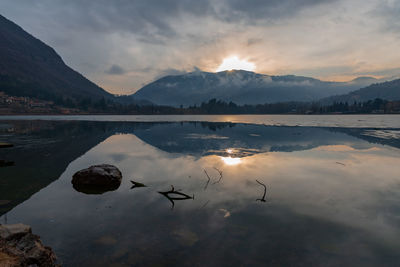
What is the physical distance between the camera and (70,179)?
69.9 ft

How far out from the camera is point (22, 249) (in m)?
8.12

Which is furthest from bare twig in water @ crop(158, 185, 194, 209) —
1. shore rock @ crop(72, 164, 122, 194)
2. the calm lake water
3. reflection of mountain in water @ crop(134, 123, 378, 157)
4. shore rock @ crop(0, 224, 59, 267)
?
reflection of mountain in water @ crop(134, 123, 378, 157)

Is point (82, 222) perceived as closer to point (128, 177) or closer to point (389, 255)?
point (128, 177)

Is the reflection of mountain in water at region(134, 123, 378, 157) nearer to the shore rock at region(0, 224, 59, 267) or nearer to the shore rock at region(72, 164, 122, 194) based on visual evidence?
the shore rock at region(72, 164, 122, 194)

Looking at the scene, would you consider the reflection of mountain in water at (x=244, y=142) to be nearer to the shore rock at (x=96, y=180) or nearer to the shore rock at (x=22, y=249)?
the shore rock at (x=96, y=180)

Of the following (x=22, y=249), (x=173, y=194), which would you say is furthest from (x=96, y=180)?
(x=22, y=249)

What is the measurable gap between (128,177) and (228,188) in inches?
389

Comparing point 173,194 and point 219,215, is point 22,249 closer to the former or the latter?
point 219,215

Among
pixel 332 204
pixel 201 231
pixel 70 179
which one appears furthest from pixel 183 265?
pixel 70 179

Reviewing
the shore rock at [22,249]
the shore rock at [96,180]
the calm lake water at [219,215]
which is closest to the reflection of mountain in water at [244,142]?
the calm lake water at [219,215]

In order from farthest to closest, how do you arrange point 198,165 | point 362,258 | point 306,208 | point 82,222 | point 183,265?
point 198,165 → point 306,208 → point 82,222 → point 362,258 → point 183,265

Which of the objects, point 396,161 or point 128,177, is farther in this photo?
point 396,161

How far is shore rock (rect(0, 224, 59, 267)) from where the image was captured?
760cm

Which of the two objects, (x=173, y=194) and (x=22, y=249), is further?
(x=173, y=194)
